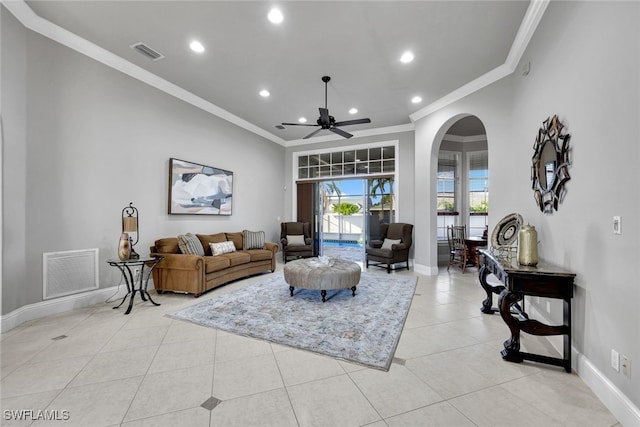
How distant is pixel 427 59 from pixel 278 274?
4489 millimetres

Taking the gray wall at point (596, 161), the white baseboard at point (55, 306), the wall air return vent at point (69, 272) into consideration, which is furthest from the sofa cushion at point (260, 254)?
the gray wall at point (596, 161)

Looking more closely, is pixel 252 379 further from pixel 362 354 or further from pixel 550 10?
pixel 550 10

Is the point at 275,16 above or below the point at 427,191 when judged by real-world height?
above

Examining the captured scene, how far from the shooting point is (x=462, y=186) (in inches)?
278

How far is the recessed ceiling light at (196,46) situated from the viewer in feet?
11.6

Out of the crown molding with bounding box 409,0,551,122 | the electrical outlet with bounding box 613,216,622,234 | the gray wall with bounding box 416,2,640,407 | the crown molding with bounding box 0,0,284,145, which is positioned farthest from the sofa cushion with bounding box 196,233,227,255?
the electrical outlet with bounding box 613,216,622,234

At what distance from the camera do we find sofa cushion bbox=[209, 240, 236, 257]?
16.1 ft

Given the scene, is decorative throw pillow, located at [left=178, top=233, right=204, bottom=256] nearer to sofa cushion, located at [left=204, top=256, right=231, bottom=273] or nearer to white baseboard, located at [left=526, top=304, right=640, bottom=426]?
sofa cushion, located at [left=204, top=256, right=231, bottom=273]

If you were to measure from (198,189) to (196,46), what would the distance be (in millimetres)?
2444

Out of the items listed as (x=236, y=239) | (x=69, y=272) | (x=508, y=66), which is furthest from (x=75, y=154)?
(x=508, y=66)

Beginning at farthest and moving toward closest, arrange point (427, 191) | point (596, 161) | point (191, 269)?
point (427, 191)
point (191, 269)
point (596, 161)

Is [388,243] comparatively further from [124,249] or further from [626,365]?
[124,249]

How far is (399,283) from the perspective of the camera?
488 centimetres

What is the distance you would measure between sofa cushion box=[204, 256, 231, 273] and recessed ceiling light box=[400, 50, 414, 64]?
4.07 m
